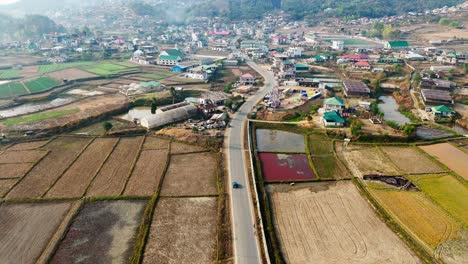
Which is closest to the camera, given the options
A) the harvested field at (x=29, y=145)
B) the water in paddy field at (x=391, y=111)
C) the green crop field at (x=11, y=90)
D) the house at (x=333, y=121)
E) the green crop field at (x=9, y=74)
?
the harvested field at (x=29, y=145)

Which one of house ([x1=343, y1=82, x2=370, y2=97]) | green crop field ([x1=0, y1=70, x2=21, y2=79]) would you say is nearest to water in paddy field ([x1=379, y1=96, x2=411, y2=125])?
house ([x1=343, y1=82, x2=370, y2=97])

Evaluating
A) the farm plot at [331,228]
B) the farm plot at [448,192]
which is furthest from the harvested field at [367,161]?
the farm plot at [331,228]

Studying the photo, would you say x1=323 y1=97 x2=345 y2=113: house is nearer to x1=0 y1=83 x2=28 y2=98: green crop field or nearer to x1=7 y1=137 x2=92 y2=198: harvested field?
x1=7 y1=137 x2=92 y2=198: harvested field

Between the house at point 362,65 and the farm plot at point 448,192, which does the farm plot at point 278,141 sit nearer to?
the farm plot at point 448,192

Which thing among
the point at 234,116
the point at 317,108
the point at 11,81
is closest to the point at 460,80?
the point at 317,108

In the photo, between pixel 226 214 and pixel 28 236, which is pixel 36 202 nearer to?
pixel 28 236

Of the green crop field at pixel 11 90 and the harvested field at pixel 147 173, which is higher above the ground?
the green crop field at pixel 11 90

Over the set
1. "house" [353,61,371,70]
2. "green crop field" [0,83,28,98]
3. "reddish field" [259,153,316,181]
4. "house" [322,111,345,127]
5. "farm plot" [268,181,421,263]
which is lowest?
"farm plot" [268,181,421,263]
